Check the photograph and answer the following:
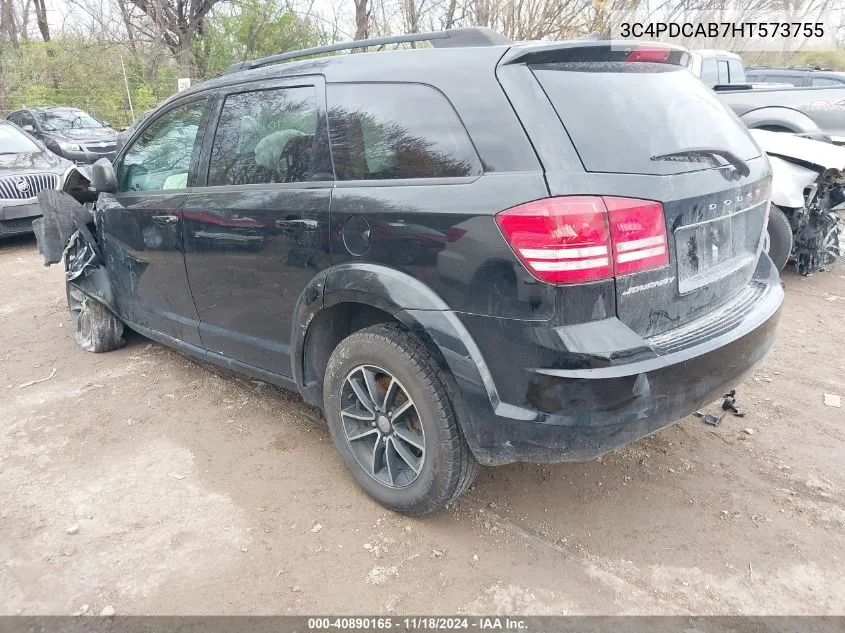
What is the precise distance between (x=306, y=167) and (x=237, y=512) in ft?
5.16

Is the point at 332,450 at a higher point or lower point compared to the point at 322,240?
lower

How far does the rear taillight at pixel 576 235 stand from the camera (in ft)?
6.59

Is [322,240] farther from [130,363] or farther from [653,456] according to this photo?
[130,363]

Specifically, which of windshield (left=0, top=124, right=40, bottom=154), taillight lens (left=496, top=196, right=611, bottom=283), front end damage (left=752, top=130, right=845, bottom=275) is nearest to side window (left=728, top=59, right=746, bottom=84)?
front end damage (left=752, top=130, right=845, bottom=275)

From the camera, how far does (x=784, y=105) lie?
8.84 m

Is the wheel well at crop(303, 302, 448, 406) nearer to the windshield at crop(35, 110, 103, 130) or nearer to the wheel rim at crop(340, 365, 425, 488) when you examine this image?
the wheel rim at crop(340, 365, 425, 488)

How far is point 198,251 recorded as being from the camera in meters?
3.37

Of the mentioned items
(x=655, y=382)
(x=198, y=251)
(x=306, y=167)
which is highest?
(x=306, y=167)

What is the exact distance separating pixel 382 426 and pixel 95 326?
116 inches

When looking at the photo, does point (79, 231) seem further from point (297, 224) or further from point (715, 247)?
point (715, 247)

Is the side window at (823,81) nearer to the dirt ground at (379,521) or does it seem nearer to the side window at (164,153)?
the dirt ground at (379,521)

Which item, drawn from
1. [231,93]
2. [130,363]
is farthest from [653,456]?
[130,363]

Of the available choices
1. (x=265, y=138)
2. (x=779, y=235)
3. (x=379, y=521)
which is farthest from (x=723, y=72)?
(x=379, y=521)

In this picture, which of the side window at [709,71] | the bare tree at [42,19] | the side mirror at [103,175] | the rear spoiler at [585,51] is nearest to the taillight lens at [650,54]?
the rear spoiler at [585,51]
